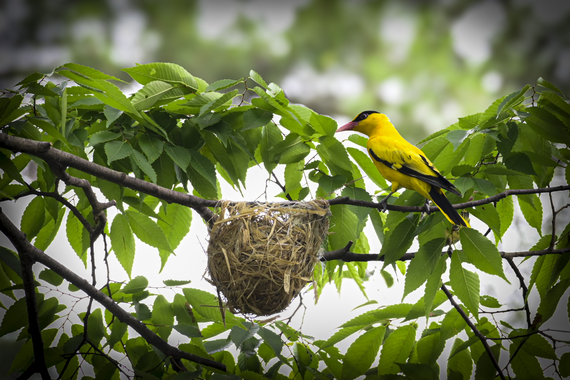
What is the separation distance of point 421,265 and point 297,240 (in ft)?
1.87

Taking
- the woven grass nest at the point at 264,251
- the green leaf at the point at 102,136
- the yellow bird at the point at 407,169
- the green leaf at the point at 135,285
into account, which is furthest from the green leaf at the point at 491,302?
the green leaf at the point at 102,136

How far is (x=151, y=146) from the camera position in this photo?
75.1 inches

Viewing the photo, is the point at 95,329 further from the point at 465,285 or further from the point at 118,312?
the point at 465,285

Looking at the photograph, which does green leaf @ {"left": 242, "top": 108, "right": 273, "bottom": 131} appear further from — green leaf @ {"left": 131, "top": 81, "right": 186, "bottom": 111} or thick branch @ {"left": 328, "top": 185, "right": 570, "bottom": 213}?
thick branch @ {"left": 328, "top": 185, "right": 570, "bottom": 213}

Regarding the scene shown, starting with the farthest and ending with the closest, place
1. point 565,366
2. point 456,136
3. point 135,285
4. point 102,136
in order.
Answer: point 135,285
point 565,366
point 102,136
point 456,136

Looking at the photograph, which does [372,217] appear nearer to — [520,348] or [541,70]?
[520,348]

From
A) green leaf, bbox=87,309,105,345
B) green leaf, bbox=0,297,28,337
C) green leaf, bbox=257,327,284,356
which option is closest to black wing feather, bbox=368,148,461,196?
green leaf, bbox=257,327,284,356

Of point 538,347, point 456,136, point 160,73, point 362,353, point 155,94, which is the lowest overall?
point 538,347

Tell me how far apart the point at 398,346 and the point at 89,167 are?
171cm

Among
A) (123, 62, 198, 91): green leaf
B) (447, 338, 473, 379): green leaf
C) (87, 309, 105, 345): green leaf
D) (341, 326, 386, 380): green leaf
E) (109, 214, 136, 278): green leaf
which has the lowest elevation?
(447, 338, 473, 379): green leaf

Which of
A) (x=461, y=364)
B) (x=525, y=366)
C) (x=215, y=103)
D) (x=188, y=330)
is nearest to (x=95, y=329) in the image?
(x=188, y=330)

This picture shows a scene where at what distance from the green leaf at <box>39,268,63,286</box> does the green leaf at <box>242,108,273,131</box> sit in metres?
1.29

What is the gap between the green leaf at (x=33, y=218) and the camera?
2271 mm

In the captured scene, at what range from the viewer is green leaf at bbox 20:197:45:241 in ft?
7.45
